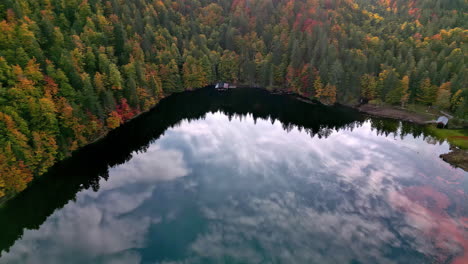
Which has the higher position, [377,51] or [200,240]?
[377,51]

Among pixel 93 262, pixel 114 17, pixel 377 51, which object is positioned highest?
pixel 114 17

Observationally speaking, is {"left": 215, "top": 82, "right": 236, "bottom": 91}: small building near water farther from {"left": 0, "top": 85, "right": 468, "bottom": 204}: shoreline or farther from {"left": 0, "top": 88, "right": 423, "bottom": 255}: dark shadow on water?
{"left": 0, "top": 85, "right": 468, "bottom": 204}: shoreline

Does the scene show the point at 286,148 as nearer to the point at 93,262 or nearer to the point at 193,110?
the point at 193,110

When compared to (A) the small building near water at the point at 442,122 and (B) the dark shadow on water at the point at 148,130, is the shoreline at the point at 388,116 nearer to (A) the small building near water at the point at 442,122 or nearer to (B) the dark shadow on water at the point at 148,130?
(B) the dark shadow on water at the point at 148,130

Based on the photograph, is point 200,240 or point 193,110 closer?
point 200,240

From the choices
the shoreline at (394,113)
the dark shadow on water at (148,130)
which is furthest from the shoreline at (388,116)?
the dark shadow on water at (148,130)

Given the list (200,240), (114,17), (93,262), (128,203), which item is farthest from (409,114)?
(114,17)
